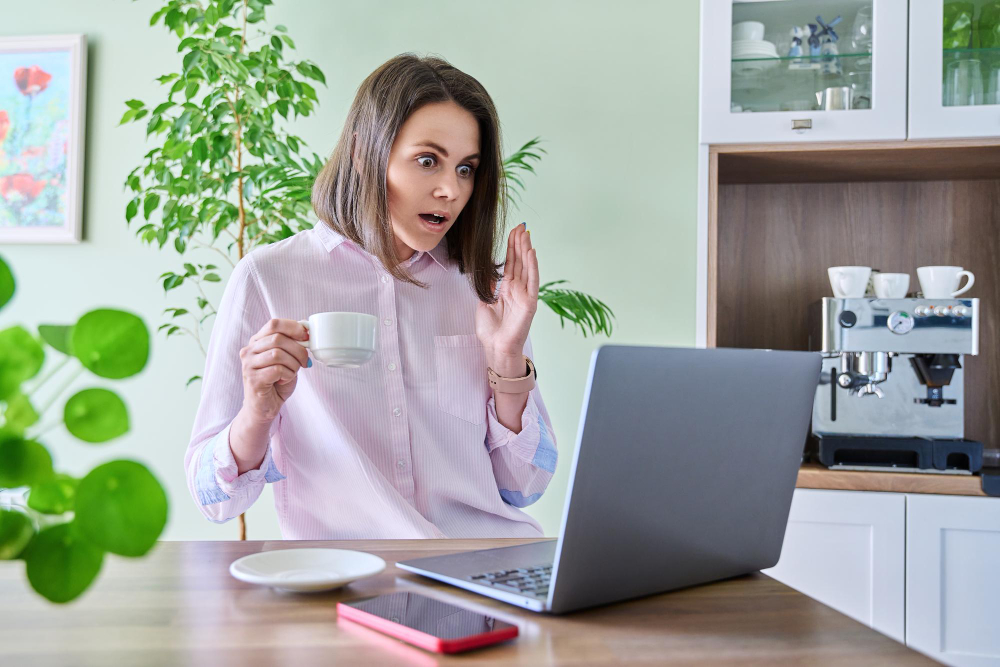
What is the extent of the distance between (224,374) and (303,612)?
65 cm

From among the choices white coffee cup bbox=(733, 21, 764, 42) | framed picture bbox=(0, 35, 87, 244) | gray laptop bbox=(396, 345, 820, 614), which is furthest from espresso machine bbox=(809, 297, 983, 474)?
framed picture bbox=(0, 35, 87, 244)

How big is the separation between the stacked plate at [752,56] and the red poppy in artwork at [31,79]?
7.47 feet

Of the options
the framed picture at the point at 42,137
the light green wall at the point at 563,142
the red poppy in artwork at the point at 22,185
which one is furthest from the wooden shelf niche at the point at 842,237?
the red poppy in artwork at the point at 22,185

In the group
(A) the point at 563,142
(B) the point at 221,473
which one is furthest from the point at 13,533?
(A) the point at 563,142

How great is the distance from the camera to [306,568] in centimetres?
81

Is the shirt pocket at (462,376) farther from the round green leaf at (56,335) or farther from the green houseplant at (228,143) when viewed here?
the round green leaf at (56,335)

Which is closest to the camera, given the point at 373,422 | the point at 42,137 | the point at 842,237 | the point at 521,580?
the point at 521,580

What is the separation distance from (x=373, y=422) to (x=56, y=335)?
0.92m

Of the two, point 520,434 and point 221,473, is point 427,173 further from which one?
point 221,473

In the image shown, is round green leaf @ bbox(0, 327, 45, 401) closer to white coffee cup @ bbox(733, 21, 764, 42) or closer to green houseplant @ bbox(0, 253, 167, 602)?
green houseplant @ bbox(0, 253, 167, 602)

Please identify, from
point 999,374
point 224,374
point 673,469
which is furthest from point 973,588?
point 224,374

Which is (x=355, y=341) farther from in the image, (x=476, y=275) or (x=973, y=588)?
(x=973, y=588)

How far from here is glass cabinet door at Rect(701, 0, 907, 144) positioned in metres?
2.00

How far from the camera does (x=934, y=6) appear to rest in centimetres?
199
